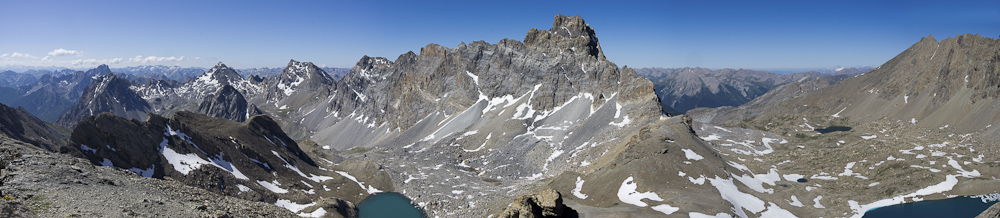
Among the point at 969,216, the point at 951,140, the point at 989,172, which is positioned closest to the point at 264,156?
the point at 969,216

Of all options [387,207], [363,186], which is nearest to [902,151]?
[387,207]

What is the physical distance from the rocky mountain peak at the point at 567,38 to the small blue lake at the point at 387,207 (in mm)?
103528

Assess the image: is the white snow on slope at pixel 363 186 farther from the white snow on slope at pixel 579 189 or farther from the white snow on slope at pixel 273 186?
the white snow on slope at pixel 579 189

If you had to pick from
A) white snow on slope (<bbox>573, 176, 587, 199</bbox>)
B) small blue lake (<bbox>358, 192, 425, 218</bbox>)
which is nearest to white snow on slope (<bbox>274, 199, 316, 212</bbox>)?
small blue lake (<bbox>358, 192, 425, 218</bbox>)

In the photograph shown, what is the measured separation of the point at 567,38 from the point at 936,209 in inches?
4889

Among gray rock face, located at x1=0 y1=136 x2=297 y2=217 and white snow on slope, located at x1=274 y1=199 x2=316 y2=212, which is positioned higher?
gray rock face, located at x1=0 y1=136 x2=297 y2=217

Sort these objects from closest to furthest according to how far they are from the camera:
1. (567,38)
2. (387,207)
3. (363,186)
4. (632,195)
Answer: (632,195), (387,207), (363,186), (567,38)

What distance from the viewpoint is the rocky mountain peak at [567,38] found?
182m

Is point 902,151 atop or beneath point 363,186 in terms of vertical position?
atop

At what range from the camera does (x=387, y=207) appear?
310 ft

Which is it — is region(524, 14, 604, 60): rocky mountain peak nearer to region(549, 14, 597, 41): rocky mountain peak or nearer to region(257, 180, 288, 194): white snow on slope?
region(549, 14, 597, 41): rocky mountain peak

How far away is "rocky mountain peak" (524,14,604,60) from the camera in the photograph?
595 ft

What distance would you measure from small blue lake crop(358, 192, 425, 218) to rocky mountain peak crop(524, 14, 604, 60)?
340 ft

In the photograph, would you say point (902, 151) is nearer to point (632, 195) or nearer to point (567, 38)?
point (632, 195)
